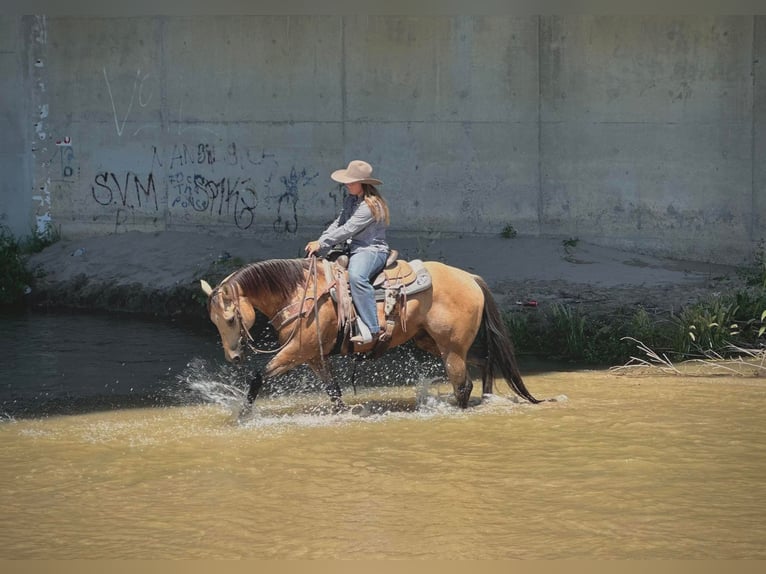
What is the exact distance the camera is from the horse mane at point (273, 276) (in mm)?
9547

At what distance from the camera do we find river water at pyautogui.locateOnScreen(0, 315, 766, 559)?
21.3 feet

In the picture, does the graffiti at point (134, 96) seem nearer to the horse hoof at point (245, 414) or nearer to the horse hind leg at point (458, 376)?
the horse hoof at point (245, 414)

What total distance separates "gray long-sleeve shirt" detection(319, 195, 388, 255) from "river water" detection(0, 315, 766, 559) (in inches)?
60.4

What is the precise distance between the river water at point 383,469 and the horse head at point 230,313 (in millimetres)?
770

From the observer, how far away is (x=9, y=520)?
7.03 meters

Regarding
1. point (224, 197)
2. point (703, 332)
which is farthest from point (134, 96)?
point (703, 332)

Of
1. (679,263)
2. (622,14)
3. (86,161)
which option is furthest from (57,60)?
(679,263)

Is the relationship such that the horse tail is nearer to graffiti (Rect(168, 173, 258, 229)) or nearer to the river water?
the river water

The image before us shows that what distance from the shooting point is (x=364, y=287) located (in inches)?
381

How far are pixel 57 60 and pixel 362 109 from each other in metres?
5.62

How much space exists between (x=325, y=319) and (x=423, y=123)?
9.91 metres

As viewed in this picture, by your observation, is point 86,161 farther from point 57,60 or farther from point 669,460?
point 669,460

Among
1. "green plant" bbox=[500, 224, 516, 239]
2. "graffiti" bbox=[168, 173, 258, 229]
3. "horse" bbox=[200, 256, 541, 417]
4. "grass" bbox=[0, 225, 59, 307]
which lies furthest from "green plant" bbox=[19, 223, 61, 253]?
"horse" bbox=[200, 256, 541, 417]

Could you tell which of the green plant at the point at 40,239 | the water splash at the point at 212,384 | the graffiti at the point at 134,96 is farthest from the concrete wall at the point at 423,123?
the water splash at the point at 212,384
